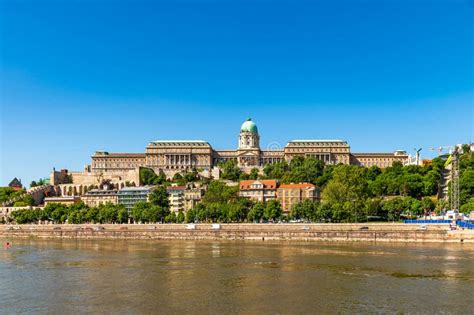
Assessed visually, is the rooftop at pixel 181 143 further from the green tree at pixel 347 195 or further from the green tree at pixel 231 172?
the green tree at pixel 347 195

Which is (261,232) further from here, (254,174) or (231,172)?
(231,172)

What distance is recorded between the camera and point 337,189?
8419cm

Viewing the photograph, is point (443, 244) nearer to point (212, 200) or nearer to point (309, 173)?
point (212, 200)

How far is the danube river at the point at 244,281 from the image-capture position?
27.7 metres

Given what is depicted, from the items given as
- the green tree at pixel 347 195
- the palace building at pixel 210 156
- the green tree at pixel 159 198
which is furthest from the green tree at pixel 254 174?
the green tree at pixel 347 195

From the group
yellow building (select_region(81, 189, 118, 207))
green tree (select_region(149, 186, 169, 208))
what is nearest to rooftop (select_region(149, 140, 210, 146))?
yellow building (select_region(81, 189, 118, 207))

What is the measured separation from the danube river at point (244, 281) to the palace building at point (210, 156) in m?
97.2

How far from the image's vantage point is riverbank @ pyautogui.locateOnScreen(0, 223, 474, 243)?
201 ft

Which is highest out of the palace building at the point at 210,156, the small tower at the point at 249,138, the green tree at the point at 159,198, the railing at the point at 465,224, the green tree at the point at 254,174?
the small tower at the point at 249,138

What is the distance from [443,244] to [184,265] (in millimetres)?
27553

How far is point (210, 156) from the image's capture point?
153m

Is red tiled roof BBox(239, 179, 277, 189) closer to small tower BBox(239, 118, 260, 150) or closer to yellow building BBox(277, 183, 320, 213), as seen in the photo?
yellow building BBox(277, 183, 320, 213)

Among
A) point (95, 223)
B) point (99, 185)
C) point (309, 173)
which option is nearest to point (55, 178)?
point (99, 185)

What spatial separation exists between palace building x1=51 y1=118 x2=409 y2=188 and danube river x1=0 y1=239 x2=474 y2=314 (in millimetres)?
97165
